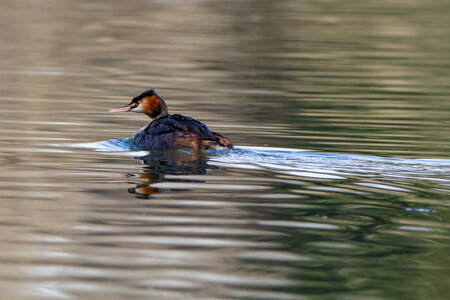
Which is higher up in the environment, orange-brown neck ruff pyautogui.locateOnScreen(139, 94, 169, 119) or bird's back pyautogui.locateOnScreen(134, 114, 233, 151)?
orange-brown neck ruff pyautogui.locateOnScreen(139, 94, 169, 119)

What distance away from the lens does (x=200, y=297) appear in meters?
5.72

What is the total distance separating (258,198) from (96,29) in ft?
74.5

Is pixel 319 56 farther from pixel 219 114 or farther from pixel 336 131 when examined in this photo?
pixel 336 131

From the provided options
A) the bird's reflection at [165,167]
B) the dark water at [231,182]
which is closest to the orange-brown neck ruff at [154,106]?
the dark water at [231,182]

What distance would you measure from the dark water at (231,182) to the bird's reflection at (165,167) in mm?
32

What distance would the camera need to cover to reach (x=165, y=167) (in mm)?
10117

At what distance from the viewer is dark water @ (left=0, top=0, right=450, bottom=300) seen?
6.21 metres

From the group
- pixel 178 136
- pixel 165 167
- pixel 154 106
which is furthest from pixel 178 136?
pixel 154 106

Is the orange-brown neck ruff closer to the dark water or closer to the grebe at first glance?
the grebe

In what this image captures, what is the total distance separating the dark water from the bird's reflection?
0.03 m

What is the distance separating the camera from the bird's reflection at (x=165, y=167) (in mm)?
8891

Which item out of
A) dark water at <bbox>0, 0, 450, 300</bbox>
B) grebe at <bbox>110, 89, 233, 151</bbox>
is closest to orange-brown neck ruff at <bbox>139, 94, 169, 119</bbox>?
grebe at <bbox>110, 89, 233, 151</bbox>

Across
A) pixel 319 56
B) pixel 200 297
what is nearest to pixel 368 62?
pixel 319 56

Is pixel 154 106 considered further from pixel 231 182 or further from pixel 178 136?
pixel 231 182
